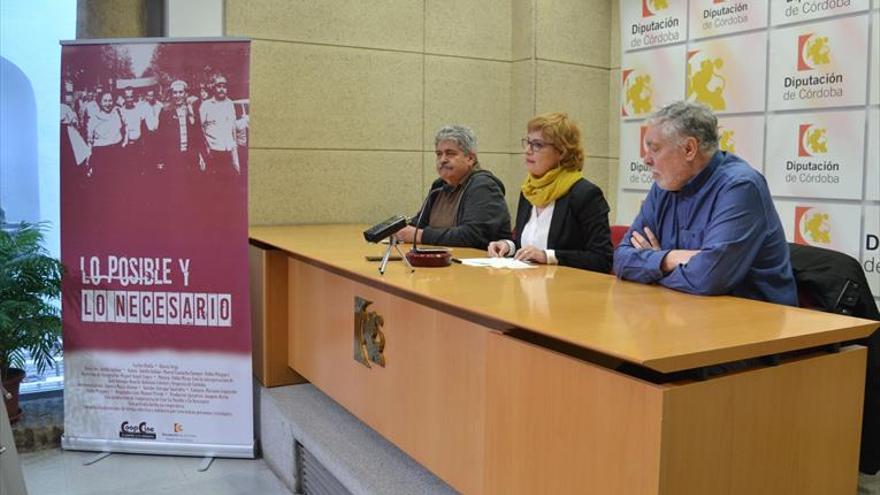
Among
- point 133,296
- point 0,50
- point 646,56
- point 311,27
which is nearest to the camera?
point 133,296

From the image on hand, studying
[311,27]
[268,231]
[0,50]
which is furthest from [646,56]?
[0,50]

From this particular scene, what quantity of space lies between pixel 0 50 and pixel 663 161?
3.46 meters

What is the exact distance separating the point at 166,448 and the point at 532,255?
1.86 m

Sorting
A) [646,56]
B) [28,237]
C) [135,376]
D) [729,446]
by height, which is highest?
[646,56]

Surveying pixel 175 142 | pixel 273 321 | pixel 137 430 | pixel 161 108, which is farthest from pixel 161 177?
pixel 137 430

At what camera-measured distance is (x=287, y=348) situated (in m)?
3.60

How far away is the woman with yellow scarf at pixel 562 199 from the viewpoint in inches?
116

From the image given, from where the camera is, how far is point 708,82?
440cm

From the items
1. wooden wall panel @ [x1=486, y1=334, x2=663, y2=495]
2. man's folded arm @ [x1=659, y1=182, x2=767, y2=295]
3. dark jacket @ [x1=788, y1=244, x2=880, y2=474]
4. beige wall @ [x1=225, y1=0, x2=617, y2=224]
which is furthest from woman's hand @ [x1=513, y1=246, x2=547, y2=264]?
beige wall @ [x1=225, y1=0, x2=617, y2=224]

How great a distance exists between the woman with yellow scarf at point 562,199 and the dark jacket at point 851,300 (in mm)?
726

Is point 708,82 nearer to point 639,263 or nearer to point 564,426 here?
point 639,263

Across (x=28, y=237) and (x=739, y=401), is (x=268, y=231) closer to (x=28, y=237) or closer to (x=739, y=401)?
(x=28, y=237)

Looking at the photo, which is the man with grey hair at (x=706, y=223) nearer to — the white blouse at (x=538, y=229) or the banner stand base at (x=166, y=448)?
the white blouse at (x=538, y=229)

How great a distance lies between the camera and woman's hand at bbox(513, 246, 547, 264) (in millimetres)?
2822
